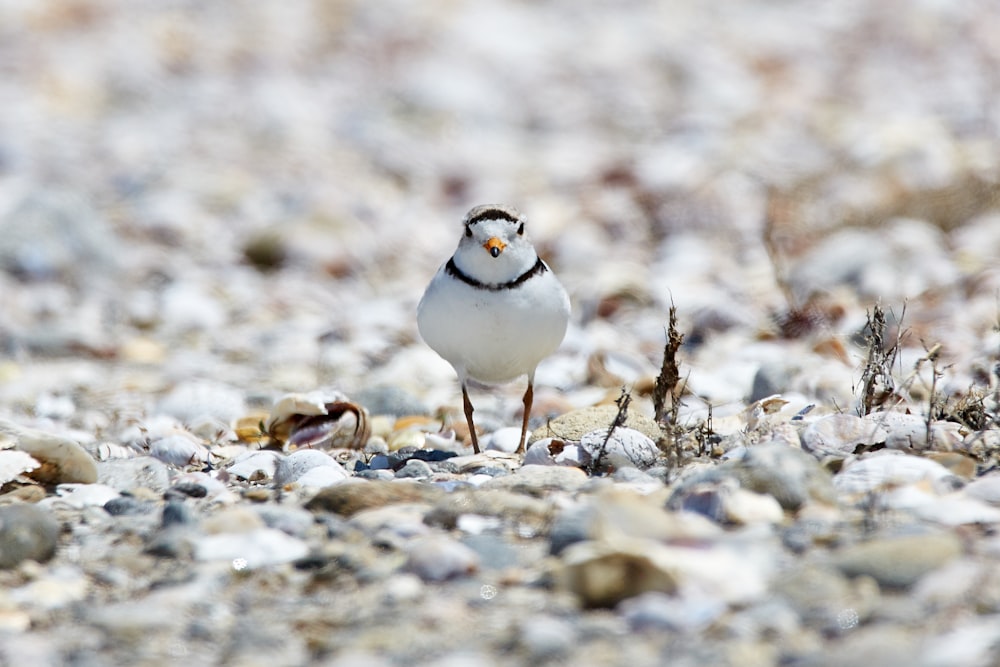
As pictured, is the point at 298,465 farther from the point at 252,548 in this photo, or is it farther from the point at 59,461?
the point at 252,548

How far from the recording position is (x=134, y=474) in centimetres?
404

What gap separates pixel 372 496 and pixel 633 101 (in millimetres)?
10372

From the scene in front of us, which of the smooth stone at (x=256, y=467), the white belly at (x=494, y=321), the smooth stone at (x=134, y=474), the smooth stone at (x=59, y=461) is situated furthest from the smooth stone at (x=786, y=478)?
the smooth stone at (x=59, y=461)

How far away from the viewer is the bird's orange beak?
4.33 meters

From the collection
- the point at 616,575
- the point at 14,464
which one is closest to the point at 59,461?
the point at 14,464

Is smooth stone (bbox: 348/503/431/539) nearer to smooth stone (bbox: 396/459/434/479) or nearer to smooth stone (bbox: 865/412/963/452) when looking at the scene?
smooth stone (bbox: 396/459/434/479)

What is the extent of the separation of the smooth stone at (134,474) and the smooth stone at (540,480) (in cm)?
103

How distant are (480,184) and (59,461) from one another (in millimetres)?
7327

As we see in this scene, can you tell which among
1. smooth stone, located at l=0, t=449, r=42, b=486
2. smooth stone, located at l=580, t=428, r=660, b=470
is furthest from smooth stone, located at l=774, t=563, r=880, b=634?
smooth stone, located at l=0, t=449, r=42, b=486

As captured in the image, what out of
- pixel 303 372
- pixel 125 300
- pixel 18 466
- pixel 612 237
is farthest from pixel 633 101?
pixel 18 466

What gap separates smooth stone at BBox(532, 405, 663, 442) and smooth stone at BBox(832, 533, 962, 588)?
1.50 meters

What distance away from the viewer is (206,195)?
407 inches

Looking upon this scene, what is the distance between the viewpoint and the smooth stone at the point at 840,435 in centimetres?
391

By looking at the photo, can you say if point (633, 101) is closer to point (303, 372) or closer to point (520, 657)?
point (303, 372)
